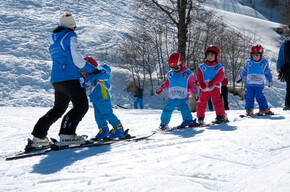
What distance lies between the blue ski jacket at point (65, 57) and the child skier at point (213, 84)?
2967mm

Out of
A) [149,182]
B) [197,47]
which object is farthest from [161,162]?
[197,47]

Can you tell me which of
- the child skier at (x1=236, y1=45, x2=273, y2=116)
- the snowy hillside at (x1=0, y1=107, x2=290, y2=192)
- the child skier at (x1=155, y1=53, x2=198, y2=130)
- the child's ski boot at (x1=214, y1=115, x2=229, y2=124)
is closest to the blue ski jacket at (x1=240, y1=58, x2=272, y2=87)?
Result: the child skier at (x1=236, y1=45, x2=273, y2=116)

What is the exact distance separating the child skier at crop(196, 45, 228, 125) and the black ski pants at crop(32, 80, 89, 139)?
2.85 meters

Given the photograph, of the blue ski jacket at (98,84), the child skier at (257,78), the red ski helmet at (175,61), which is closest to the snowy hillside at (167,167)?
the blue ski jacket at (98,84)

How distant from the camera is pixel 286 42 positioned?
24.8 feet

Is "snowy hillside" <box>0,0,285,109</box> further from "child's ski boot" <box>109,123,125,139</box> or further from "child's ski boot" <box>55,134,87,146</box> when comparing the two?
"child's ski boot" <box>55,134,87,146</box>

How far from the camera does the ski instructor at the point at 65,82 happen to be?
395 cm

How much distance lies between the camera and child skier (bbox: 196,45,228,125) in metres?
→ 5.93

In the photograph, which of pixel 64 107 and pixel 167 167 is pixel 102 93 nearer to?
pixel 64 107

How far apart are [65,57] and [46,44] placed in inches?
868

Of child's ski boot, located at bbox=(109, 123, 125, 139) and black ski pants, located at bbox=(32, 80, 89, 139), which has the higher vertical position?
black ski pants, located at bbox=(32, 80, 89, 139)

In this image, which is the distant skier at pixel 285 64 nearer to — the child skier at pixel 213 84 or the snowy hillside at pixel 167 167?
the child skier at pixel 213 84

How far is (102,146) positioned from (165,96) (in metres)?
17.9

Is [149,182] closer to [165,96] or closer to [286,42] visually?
[286,42]
